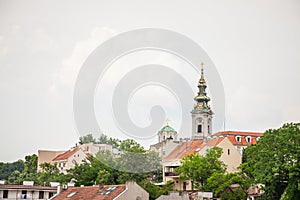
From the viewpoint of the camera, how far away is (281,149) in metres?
42.6

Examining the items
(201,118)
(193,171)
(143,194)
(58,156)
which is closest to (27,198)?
(143,194)

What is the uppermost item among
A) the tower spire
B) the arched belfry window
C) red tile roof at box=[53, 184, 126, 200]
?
the tower spire

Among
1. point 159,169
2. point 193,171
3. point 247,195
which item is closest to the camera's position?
point 247,195

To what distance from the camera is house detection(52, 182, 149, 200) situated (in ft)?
147

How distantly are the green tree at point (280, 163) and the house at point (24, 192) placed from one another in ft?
73.9

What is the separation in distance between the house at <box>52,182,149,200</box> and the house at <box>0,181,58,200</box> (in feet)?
17.0

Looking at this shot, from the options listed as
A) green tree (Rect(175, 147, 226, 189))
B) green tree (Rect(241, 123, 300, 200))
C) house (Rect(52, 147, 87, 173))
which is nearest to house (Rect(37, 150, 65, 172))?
house (Rect(52, 147, 87, 173))

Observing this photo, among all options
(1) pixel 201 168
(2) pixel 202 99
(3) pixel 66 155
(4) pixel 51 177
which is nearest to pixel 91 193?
(1) pixel 201 168

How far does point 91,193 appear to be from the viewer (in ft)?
159

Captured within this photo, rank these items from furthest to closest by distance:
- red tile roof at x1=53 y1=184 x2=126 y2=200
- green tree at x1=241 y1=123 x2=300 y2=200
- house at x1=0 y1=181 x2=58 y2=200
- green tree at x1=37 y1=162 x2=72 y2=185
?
1. green tree at x1=37 y1=162 x2=72 y2=185
2. house at x1=0 y1=181 x2=58 y2=200
3. red tile roof at x1=53 y1=184 x2=126 y2=200
4. green tree at x1=241 y1=123 x2=300 y2=200

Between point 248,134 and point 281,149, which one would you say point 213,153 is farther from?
point 248,134

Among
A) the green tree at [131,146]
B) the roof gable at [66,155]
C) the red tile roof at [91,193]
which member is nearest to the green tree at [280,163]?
the red tile roof at [91,193]

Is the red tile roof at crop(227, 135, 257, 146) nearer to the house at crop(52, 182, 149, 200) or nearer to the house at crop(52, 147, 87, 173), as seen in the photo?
the house at crop(52, 147, 87, 173)

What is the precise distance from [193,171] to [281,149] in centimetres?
2043
